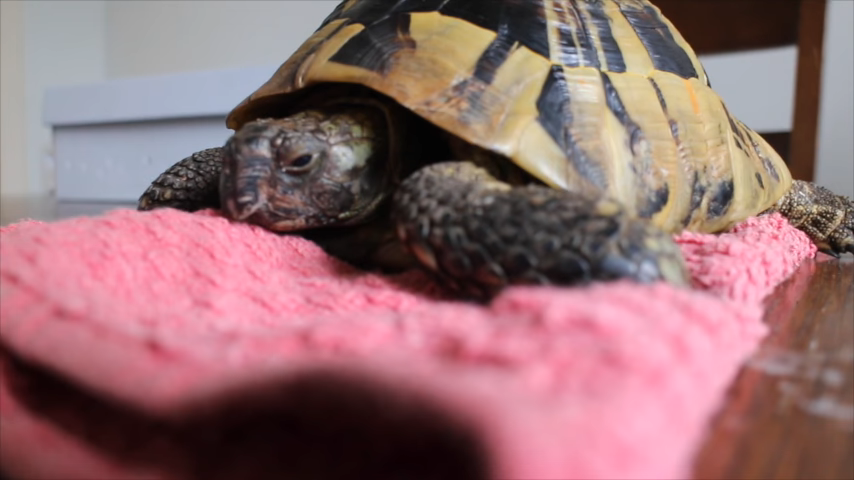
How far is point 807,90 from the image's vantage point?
225cm

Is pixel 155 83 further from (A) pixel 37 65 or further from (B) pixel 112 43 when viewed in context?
(B) pixel 112 43

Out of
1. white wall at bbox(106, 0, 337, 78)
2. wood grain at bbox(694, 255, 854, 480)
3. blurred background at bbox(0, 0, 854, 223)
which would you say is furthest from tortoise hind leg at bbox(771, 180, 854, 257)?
white wall at bbox(106, 0, 337, 78)

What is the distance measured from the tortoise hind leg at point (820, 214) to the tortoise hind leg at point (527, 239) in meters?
0.92

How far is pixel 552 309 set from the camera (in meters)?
0.42

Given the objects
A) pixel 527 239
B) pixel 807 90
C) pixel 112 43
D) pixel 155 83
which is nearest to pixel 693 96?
pixel 527 239

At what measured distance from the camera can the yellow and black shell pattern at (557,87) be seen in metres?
0.76

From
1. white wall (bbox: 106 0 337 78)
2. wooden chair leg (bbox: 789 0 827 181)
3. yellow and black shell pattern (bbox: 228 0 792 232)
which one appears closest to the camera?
yellow and black shell pattern (bbox: 228 0 792 232)

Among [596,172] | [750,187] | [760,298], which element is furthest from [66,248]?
[750,187]

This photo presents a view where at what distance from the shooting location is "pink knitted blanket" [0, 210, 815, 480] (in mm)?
301

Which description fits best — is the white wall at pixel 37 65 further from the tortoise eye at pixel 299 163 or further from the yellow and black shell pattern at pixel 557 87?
the tortoise eye at pixel 299 163

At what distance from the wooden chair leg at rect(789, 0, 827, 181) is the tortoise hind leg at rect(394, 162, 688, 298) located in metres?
2.05

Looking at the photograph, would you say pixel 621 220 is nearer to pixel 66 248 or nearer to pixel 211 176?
pixel 66 248

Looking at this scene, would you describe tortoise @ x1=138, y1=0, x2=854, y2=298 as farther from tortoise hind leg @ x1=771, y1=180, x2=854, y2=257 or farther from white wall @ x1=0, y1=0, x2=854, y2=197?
white wall @ x1=0, y1=0, x2=854, y2=197

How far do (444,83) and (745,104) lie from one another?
219cm
